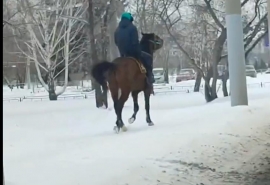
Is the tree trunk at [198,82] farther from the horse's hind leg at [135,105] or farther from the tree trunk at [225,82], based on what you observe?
the horse's hind leg at [135,105]

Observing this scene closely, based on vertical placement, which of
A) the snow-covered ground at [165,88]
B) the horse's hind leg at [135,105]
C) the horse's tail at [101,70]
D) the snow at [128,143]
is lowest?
the snow at [128,143]

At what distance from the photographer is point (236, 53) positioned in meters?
7.87

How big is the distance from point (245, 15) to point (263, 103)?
172 cm

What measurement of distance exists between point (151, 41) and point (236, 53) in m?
2.44

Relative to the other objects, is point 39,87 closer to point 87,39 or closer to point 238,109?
point 87,39

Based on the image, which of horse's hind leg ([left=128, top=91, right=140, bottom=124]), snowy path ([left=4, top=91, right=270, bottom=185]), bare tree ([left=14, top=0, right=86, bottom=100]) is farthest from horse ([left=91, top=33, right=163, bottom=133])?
bare tree ([left=14, top=0, right=86, bottom=100])

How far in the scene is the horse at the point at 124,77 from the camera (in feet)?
18.5

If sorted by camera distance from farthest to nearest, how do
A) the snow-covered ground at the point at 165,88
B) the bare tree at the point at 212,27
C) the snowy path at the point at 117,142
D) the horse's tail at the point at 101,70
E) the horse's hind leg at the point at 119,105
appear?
the bare tree at the point at 212,27, the horse's hind leg at the point at 119,105, the horse's tail at the point at 101,70, the snow-covered ground at the point at 165,88, the snowy path at the point at 117,142

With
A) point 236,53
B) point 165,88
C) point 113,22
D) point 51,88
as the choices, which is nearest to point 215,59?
point 236,53

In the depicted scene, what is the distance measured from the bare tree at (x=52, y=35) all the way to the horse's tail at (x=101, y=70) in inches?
12.3

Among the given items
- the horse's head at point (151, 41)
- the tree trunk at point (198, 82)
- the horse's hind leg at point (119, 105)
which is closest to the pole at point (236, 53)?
the tree trunk at point (198, 82)

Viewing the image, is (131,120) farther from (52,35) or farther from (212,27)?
(212,27)

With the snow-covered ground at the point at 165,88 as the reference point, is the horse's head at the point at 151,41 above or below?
above

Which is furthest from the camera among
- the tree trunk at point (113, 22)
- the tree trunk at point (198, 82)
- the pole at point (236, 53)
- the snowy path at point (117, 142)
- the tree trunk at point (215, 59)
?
the tree trunk at point (215, 59)
